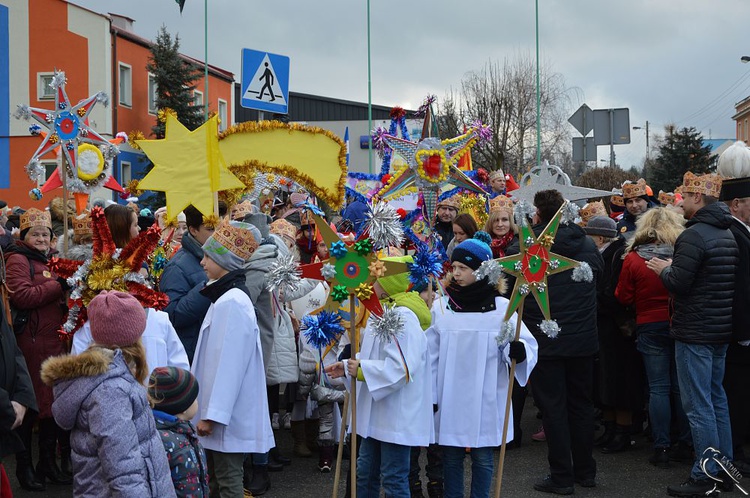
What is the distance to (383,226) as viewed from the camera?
4.75 meters

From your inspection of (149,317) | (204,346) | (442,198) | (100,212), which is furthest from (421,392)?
(442,198)

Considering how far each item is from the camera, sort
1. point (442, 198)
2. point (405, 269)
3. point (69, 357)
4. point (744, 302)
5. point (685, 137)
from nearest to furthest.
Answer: point (69, 357)
point (405, 269)
point (744, 302)
point (442, 198)
point (685, 137)

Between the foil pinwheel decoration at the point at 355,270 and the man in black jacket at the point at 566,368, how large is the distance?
2187 millimetres

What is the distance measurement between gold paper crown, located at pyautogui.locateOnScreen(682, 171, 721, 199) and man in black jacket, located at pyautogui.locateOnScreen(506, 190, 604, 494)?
3.01 feet

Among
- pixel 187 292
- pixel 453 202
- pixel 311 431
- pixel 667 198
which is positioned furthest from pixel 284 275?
pixel 667 198

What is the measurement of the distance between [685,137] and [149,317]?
Answer: 2967cm

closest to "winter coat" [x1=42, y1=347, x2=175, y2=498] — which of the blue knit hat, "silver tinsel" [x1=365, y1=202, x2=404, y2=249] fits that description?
"silver tinsel" [x1=365, y1=202, x2=404, y2=249]

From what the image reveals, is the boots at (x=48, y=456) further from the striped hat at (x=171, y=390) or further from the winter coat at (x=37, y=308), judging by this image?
the striped hat at (x=171, y=390)

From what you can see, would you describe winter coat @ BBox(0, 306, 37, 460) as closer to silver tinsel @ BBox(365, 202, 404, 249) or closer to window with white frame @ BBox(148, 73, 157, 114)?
silver tinsel @ BBox(365, 202, 404, 249)

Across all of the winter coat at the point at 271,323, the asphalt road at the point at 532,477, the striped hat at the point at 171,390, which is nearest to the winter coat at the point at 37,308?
the asphalt road at the point at 532,477

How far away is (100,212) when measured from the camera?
17.0 feet

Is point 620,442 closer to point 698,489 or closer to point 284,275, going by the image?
point 698,489

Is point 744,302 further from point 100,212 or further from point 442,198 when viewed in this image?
point 100,212

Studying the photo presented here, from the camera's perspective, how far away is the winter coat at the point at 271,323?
637cm
